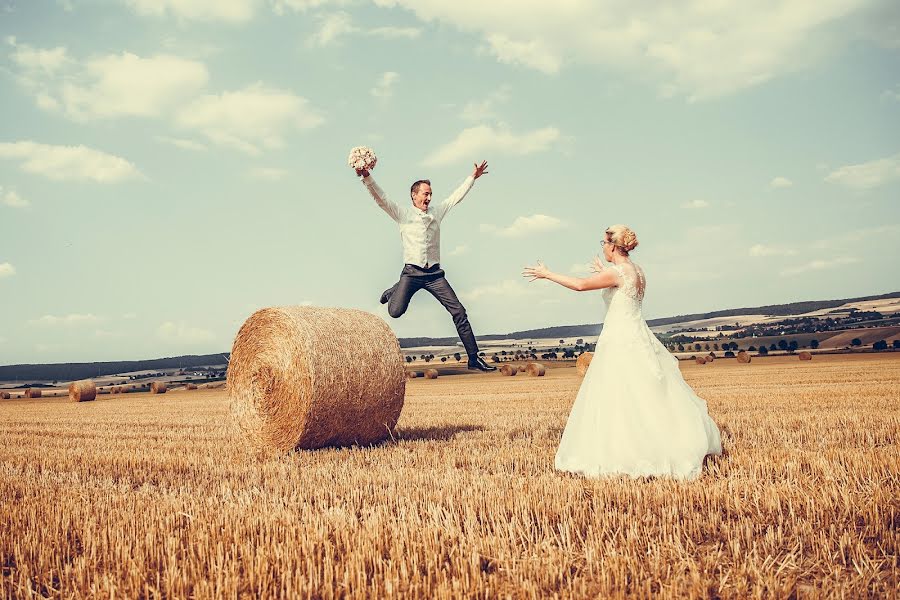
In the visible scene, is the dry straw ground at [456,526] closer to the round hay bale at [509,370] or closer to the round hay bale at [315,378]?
the round hay bale at [315,378]

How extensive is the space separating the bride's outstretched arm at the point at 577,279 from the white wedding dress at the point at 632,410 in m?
0.12

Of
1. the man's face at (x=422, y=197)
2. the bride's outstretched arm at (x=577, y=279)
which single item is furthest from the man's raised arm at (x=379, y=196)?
the bride's outstretched arm at (x=577, y=279)

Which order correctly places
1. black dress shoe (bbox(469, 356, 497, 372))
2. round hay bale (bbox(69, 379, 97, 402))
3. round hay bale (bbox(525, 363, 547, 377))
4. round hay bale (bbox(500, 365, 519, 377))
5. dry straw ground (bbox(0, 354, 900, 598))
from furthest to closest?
round hay bale (bbox(500, 365, 519, 377)) → round hay bale (bbox(525, 363, 547, 377)) → round hay bale (bbox(69, 379, 97, 402)) → black dress shoe (bbox(469, 356, 497, 372)) → dry straw ground (bbox(0, 354, 900, 598))

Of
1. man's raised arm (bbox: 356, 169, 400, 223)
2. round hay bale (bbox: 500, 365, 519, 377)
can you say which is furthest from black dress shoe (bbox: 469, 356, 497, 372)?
round hay bale (bbox: 500, 365, 519, 377)

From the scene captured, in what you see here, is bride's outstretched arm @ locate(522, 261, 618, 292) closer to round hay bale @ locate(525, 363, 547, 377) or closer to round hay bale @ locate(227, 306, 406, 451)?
round hay bale @ locate(227, 306, 406, 451)

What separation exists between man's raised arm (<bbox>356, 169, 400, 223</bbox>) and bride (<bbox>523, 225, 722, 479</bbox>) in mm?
2056

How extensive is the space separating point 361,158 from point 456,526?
3.82 m

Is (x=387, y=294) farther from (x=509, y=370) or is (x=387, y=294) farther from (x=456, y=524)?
(x=509, y=370)

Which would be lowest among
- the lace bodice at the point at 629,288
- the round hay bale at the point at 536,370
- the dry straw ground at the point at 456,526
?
the round hay bale at the point at 536,370

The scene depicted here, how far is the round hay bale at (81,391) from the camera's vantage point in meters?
31.6

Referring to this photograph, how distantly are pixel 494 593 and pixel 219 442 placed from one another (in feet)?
29.3

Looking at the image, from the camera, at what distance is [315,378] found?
394 inches

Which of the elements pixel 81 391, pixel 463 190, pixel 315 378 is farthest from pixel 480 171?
pixel 81 391

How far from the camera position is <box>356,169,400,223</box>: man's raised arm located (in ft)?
24.1
